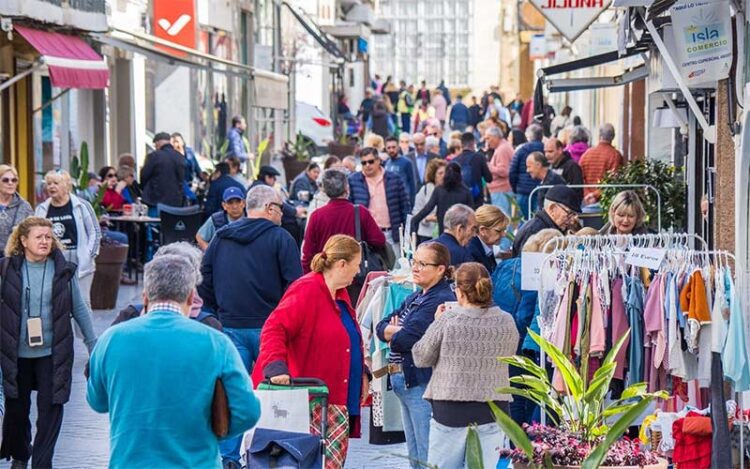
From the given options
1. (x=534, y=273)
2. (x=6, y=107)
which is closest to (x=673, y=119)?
(x=534, y=273)

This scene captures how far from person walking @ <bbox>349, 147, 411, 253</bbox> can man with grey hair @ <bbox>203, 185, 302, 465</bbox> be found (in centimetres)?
676

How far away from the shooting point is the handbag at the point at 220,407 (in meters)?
6.67

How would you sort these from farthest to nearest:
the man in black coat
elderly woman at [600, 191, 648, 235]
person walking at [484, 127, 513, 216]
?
person walking at [484, 127, 513, 216], the man in black coat, elderly woman at [600, 191, 648, 235]

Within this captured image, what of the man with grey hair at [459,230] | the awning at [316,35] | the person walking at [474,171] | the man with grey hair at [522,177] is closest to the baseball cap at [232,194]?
the man with grey hair at [459,230]

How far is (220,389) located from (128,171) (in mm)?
17385

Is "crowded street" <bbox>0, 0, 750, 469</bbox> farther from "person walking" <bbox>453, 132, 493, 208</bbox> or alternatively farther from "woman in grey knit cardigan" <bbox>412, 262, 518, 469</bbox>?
"person walking" <bbox>453, 132, 493, 208</bbox>

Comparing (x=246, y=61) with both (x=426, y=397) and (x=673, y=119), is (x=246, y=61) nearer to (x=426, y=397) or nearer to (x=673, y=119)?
(x=673, y=119)

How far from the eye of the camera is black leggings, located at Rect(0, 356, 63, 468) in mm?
10664

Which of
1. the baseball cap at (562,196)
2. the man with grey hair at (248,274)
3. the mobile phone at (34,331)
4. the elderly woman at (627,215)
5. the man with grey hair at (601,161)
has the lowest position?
the mobile phone at (34,331)

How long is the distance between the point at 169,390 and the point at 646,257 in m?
4.43

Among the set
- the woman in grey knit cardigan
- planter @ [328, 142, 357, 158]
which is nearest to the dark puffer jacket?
the woman in grey knit cardigan

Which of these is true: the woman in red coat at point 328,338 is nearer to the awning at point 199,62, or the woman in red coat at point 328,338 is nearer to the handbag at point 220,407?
the handbag at point 220,407

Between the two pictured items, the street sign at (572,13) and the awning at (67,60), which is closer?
the awning at (67,60)

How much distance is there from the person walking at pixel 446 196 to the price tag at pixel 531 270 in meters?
7.80
